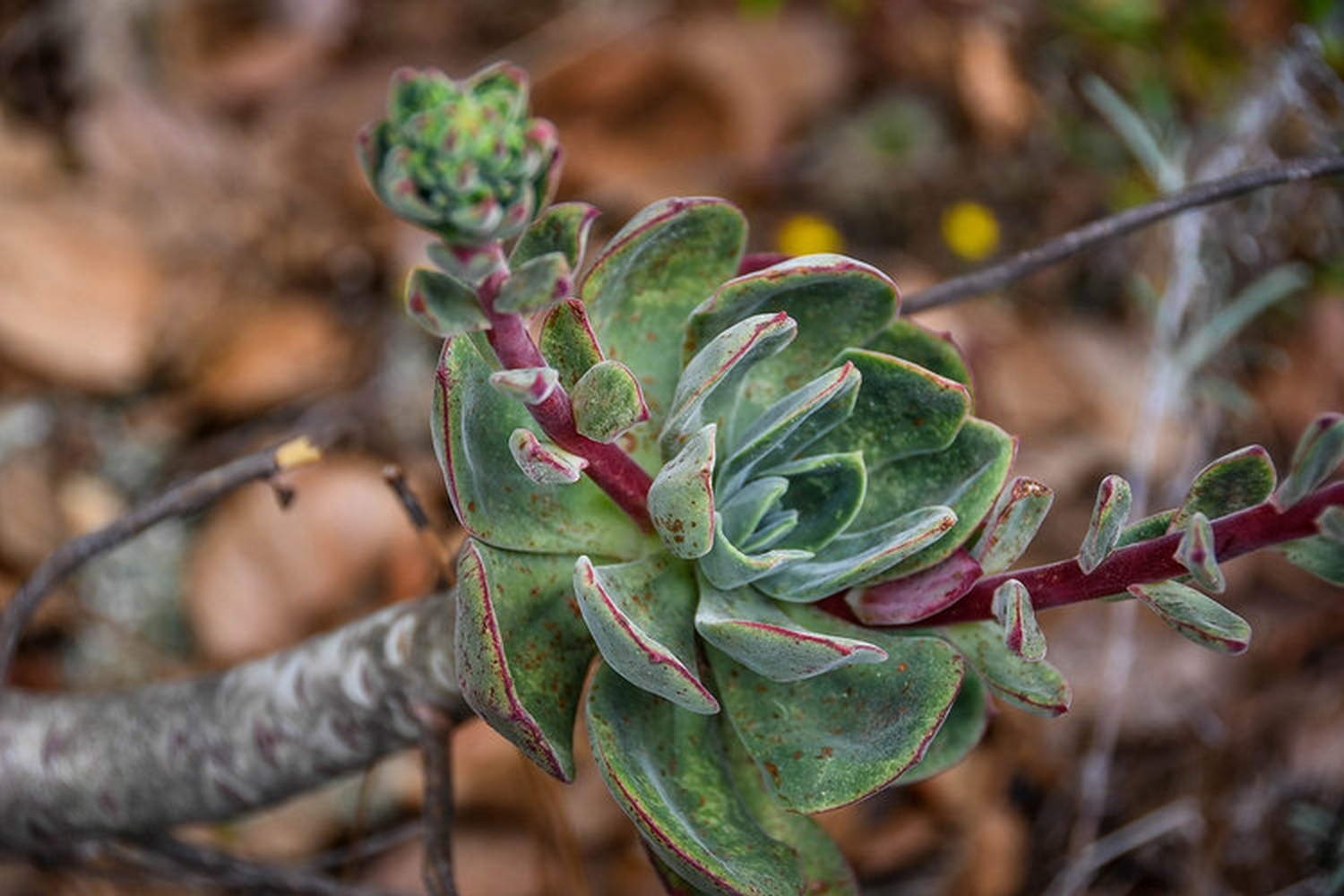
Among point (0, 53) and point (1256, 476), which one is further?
point (0, 53)

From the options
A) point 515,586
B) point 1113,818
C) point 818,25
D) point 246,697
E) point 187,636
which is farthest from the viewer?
point 818,25

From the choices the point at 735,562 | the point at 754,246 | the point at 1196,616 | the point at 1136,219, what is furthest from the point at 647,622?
the point at 754,246

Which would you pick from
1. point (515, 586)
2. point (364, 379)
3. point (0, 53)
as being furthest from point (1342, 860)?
point (0, 53)

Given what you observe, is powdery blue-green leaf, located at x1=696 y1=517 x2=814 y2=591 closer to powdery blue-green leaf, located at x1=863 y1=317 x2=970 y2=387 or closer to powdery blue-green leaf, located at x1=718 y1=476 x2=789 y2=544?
powdery blue-green leaf, located at x1=718 y1=476 x2=789 y2=544

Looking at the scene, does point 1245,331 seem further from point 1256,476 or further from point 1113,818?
point 1256,476

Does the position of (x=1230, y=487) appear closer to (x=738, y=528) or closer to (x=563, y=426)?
(x=738, y=528)

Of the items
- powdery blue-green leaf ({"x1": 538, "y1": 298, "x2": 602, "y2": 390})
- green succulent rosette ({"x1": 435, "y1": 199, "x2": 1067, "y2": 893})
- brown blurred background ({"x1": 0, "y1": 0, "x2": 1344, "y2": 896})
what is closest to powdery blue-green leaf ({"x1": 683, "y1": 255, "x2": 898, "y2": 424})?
green succulent rosette ({"x1": 435, "y1": 199, "x2": 1067, "y2": 893})
